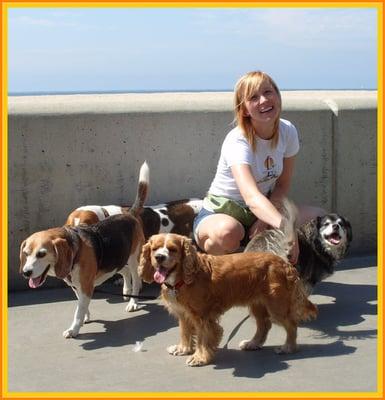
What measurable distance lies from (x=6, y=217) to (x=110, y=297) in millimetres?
1119

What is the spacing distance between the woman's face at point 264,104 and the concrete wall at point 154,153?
1.39m

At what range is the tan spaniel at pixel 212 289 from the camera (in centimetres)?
408

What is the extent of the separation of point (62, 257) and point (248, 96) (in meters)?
1.77

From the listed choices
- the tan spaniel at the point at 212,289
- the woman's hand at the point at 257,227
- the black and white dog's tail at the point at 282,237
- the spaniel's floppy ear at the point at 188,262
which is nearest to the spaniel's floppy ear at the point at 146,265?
the tan spaniel at the point at 212,289

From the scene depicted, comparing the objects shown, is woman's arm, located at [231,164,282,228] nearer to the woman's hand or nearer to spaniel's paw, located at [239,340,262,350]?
the woman's hand

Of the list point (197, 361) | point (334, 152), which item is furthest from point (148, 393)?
point (334, 152)

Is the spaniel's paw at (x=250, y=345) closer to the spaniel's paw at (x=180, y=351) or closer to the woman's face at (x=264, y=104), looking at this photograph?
the spaniel's paw at (x=180, y=351)

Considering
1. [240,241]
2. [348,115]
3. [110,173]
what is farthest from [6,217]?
[348,115]

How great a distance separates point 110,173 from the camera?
5941 millimetres

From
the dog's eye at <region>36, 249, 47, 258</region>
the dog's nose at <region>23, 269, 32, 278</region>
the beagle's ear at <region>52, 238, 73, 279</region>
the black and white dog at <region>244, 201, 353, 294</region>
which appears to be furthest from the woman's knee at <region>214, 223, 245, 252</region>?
the dog's nose at <region>23, 269, 32, 278</region>

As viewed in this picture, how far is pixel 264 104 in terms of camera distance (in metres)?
4.75

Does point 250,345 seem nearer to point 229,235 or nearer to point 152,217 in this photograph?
point 229,235

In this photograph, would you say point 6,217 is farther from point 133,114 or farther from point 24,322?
point 133,114

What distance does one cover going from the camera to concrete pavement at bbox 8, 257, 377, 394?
12.6 feet
